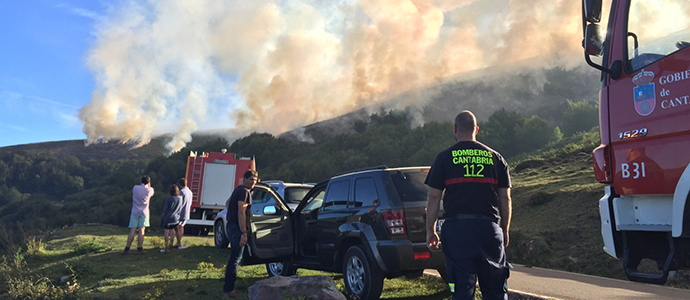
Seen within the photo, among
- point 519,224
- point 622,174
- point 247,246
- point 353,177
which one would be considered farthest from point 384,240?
point 519,224

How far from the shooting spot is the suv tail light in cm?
646

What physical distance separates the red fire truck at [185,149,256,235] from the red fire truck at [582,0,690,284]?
16927 mm

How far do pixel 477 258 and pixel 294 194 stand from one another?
31.8 feet

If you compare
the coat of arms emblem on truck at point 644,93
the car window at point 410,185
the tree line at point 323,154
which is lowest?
the car window at point 410,185

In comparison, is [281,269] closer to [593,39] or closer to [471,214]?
[471,214]

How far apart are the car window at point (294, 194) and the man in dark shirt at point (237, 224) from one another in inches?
220

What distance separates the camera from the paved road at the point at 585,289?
735 centimetres

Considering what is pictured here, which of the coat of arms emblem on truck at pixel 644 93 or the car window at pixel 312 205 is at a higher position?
the coat of arms emblem on truck at pixel 644 93

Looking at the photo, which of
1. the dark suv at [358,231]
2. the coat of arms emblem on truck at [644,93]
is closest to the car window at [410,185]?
the dark suv at [358,231]

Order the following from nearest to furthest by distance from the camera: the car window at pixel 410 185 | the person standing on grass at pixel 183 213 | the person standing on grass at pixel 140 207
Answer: the car window at pixel 410 185 < the person standing on grass at pixel 140 207 < the person standing on grass at pixel 183 213

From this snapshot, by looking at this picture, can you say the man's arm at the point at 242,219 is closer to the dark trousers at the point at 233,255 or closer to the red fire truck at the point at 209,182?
the dark trousers at the point at 233,255

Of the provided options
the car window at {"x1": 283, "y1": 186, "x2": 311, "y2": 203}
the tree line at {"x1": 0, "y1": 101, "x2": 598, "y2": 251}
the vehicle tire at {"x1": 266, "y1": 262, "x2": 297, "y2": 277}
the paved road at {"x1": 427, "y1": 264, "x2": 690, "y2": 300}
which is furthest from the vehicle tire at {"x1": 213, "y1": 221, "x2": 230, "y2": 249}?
the tree line at {"x1": 0, "y1": 101, "x2": 598, "y2": 251}

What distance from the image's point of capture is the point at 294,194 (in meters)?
13.3

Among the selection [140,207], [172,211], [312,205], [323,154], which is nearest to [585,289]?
[312,205]
